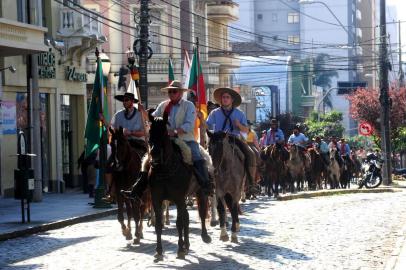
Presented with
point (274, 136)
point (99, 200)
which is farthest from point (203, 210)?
point (274, 136)

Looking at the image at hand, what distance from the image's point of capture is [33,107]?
83.7ft

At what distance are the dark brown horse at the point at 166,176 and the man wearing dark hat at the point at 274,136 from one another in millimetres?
15425

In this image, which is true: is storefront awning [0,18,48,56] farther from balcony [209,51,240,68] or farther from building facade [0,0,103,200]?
balcony [209,51,240,68]

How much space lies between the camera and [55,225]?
19625mm

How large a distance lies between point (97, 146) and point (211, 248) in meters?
9.95

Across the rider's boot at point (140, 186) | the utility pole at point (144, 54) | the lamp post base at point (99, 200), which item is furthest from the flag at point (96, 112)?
the rider's boot at point (140, 186)

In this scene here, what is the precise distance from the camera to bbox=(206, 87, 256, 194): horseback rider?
50.9 feet

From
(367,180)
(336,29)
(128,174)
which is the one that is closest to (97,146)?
(128,174)

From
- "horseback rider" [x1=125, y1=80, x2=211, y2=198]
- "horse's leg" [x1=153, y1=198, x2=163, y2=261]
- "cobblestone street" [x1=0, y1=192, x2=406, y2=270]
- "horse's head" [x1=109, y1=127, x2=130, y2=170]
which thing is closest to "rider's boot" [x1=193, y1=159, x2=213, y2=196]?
"horseback rider" [x1=125, y1=80, x2=211, y2=198]

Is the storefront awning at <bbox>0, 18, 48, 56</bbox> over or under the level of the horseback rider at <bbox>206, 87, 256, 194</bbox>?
over

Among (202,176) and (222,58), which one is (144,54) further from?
(222,58)

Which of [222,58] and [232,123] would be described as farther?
[222,58]

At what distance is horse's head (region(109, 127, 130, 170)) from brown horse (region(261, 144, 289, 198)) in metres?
14.2

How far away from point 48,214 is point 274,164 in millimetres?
9766
